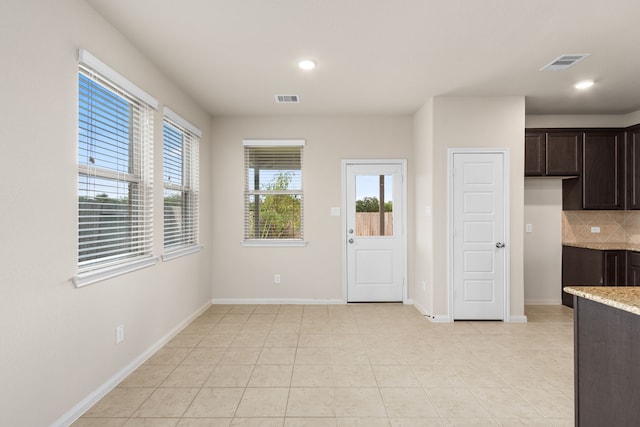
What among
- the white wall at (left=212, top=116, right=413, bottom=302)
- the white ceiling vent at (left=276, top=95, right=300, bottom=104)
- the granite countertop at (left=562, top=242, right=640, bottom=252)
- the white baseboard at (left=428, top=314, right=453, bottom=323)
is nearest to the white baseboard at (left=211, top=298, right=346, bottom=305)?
the white wall at (left=212, top=116, right=413, bottom=302)

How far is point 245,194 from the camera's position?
508 cm

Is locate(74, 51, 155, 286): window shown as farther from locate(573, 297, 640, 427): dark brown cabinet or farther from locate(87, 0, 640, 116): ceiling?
locate(573, 297, 640, 427): dark brown cabinet

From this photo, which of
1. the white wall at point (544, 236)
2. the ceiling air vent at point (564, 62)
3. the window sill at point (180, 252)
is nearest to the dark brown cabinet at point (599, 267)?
the white wall at point (544, 236)

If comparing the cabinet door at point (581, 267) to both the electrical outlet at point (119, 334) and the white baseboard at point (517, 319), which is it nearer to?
the white baseboard at point (517, 319)

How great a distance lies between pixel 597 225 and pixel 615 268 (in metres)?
0.87

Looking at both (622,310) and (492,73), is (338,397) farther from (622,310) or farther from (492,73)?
(492,73)

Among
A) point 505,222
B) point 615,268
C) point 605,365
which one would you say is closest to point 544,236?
point 615,268

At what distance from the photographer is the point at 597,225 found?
197 inches

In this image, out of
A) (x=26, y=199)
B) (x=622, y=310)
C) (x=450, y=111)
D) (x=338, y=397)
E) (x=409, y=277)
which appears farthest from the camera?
(x=409, y=277)

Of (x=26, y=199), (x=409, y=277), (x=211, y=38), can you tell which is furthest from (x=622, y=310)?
(x=409, y=277)

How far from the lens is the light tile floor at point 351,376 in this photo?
2236 mm

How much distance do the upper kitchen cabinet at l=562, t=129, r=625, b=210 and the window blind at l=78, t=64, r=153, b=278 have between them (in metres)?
5.35

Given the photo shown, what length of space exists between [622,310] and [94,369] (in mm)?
3071

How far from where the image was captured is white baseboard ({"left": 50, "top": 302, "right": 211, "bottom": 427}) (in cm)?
212
